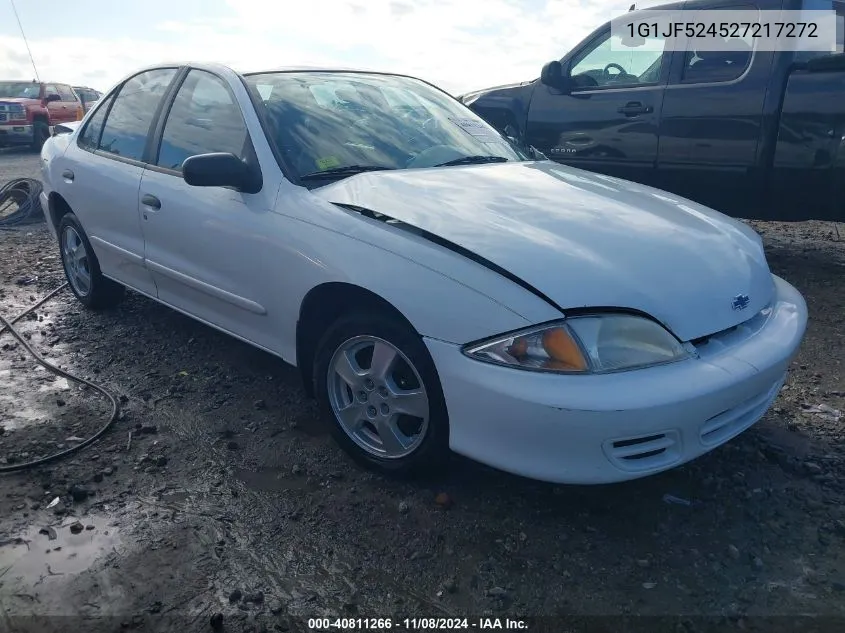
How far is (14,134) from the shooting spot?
17.5 metres

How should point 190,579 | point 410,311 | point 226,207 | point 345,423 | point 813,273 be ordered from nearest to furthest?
point 190,579 → point 410,311 → point 345,423 → point 226,207 → point 813,273

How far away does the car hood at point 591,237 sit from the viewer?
235 cm

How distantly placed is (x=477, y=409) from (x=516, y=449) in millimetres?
177

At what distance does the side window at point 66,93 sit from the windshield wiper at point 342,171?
19.2 metres

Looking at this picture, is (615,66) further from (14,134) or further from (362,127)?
(14,134)

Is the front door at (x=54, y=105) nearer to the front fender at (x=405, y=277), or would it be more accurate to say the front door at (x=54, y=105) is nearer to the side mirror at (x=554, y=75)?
the side mirror at (x=554, y=75)

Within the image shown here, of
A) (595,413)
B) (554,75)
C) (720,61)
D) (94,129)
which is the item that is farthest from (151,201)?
(720,61)

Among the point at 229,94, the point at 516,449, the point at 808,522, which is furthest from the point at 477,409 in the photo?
the point at 229,94

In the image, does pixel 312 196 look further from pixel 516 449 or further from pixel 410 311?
pixel 516 449

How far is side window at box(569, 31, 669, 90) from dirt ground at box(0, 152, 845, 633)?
3.22 m

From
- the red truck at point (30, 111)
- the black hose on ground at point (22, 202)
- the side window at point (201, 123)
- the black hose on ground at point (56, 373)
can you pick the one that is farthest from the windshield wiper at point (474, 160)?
the red truck at point (30, 111)

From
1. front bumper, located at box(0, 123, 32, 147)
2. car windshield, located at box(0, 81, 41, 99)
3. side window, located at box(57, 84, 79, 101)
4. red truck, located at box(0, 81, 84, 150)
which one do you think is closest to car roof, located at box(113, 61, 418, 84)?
red truck, located at box(0, 81, 84, 150)

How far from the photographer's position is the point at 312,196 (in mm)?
2906

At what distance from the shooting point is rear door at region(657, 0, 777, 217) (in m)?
5.36
